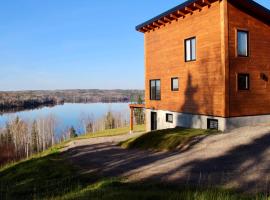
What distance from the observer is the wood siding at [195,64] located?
18.7 metres

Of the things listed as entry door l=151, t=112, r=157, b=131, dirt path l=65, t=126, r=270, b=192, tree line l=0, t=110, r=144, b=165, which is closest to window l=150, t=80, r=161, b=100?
entry door l=151, t=112, r=157, b=131

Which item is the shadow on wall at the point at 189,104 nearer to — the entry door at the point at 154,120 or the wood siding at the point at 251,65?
the wood siding at the point at 251,65

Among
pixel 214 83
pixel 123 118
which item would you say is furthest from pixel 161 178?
pixel 123 118

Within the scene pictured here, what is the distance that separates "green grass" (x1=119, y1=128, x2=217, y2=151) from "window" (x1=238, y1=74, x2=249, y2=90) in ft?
11.9

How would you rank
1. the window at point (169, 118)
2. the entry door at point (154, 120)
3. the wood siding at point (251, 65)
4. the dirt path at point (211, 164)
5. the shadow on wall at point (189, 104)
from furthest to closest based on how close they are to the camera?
1. the entry door at point (154, 120)
2. the window at point (169, 118)
3. the shadow on wall at point (189, 104)
4. the wood siding at point (251, 65)
5. the dirt path at point (211, 164)

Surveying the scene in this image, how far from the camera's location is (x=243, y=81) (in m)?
19.3

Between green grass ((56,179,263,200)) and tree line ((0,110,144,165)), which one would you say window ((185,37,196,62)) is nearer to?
green grass ((56,179,263,200))

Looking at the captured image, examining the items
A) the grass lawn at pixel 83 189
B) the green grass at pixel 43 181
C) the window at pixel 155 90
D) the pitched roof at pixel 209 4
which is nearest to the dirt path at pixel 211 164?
the grass lawn at pixel 83 189

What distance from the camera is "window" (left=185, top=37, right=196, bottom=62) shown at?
21.2 meters

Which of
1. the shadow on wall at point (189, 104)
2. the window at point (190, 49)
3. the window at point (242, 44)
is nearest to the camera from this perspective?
the window at point (242, 44)

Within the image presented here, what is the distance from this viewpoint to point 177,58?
23.0 m

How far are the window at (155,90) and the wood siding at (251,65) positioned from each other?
8.37 metres

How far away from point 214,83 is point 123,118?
88733 millimetres

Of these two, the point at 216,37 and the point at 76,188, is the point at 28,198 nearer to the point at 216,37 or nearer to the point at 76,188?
the point at 76,188
